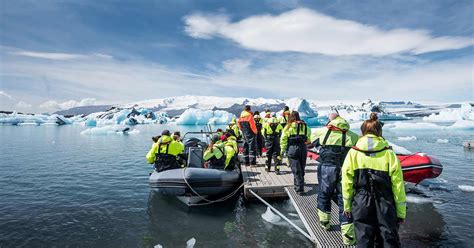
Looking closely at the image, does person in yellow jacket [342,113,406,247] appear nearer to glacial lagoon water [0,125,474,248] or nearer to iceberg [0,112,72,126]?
glacial lagoon water [0,125,474,248]

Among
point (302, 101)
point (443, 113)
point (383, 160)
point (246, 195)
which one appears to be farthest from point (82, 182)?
point (443, 113)

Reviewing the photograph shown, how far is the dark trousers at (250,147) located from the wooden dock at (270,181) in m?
0.59

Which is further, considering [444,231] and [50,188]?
[50,188]

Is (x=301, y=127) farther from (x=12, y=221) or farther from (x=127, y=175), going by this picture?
(x=127, y=175)

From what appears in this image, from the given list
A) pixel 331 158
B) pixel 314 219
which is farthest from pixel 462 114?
pixel 331 158

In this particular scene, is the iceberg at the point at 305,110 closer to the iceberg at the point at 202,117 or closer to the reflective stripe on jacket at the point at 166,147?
the iceberg at the point at 202,117

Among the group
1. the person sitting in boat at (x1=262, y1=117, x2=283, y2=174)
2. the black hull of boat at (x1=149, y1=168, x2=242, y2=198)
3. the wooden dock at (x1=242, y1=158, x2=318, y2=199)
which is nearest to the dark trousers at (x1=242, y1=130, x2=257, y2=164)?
the wooden dock at (x1=242, y1=158, x2=318, y2=199)

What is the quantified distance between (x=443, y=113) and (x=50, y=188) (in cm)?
6231

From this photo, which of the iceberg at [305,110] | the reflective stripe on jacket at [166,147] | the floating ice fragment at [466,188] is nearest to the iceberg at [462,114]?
the iceberg at [305,110]

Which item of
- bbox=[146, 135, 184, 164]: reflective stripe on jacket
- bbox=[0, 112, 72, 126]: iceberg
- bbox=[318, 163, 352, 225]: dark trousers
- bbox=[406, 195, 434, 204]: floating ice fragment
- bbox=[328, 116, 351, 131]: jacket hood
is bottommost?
bbox=[406, 195, 434, 204]: floating ice fragment

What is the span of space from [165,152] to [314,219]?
4.20 metres

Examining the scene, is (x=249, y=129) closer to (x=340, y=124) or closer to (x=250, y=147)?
(x=250, y=147)

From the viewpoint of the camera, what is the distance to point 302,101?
158ft

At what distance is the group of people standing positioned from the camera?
10.3ft
